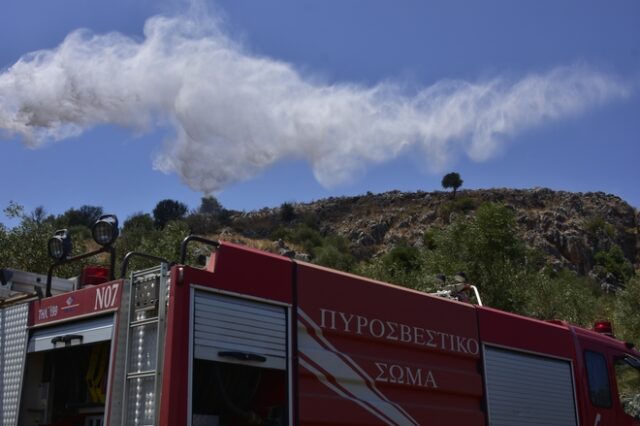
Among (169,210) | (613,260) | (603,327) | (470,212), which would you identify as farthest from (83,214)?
(603,327)

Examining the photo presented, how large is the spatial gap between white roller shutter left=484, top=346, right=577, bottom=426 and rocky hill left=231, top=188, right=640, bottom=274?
215 feet

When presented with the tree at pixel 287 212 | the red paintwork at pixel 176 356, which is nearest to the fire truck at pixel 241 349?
the red paintwork at pixel 176 356

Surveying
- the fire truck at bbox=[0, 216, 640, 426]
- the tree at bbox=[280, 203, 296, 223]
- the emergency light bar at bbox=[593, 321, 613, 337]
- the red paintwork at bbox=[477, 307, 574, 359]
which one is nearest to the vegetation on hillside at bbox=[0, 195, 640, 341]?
the emergency light bar at bbox=[593, 321, 613, 337]

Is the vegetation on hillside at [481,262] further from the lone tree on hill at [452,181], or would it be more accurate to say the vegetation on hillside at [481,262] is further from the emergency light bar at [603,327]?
the lone tree on hill at [452,181]

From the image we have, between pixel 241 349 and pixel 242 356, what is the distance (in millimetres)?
57

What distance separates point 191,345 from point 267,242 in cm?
7026

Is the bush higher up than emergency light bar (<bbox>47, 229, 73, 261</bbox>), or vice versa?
the bush

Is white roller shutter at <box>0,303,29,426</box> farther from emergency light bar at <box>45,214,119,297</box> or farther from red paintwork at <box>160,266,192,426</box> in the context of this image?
red paintwork at <box>160,266,192,426</box>

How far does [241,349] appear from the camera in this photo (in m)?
5.68

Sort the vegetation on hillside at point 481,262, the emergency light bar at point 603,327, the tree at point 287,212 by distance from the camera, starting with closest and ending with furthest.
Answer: the emergency light bar at point 603,327
the vegetation on hillside at point 481,262
the tree at point 287,212

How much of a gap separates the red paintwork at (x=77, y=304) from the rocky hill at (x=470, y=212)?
68893 mm

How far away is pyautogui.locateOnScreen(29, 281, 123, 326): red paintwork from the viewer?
5840 millimetres

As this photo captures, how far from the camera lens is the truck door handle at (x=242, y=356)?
5.55 m

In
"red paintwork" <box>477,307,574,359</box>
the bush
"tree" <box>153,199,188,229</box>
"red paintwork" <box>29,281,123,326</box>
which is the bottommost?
"red paintwork" <box>29,281,123,326</box>
